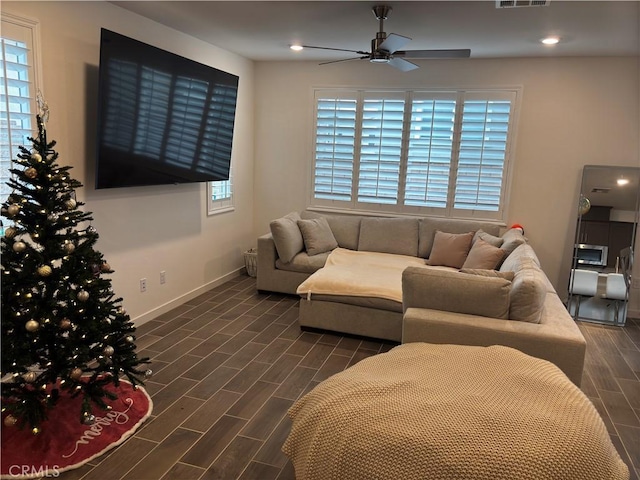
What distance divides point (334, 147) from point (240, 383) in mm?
3403

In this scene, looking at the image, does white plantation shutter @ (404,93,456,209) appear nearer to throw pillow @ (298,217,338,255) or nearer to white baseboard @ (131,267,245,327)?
throw pillow @ (298,217,338,255)

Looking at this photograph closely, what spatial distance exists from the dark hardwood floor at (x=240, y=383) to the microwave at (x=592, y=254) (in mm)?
669

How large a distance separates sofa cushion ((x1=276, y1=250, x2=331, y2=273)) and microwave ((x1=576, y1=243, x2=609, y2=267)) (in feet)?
8.87

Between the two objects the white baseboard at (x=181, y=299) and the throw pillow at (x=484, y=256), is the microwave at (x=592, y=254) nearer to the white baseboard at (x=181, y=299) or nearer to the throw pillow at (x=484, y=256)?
the throw pillow at (x=484, y=256)

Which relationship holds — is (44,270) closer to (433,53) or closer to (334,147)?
(433,53)

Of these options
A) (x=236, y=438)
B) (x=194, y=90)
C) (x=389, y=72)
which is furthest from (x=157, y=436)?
(x=389, y=72)

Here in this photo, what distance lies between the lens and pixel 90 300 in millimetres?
2605

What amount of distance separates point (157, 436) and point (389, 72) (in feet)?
14.7

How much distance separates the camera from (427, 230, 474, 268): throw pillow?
4.80m

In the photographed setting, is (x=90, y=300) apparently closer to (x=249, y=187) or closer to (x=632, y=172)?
(x=249, y=187)

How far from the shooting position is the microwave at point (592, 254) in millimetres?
4887

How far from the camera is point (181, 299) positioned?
4.78 meters
